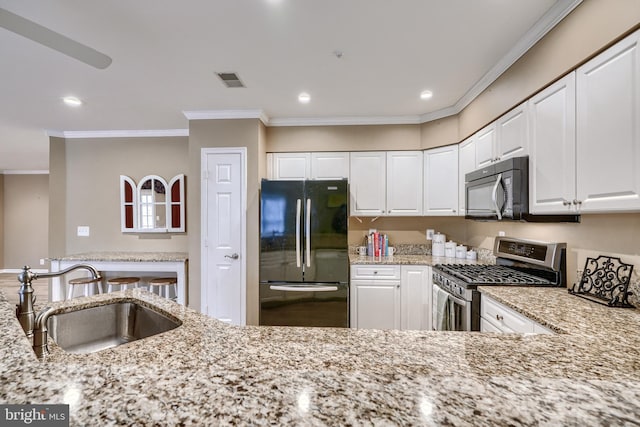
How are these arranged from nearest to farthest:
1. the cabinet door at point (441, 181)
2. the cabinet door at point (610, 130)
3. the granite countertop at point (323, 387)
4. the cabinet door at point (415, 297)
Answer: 1. the granite countertop at point (323, 387)
2. the cabinet door at point (610, 130)
3. the cabinet door at point (415, 297)
4. the cabinet door at point (441, 181)

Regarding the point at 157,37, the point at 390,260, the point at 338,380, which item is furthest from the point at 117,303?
the point at 390,260

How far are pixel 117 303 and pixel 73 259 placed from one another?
280cm

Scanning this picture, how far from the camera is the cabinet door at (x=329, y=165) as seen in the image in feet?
11.7

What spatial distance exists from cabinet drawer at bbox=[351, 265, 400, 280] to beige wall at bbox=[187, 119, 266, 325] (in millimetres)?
1121

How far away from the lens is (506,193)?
213cm

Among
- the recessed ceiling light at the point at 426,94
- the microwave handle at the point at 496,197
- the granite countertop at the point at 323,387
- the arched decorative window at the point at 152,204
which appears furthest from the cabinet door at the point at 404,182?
the arched decorative window at the point at 152,204

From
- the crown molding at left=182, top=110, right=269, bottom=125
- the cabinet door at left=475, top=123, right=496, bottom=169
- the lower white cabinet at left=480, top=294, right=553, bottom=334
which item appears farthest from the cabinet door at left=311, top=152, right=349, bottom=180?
the lower white cabinet at left=480, top=294, right=553, bottom=334

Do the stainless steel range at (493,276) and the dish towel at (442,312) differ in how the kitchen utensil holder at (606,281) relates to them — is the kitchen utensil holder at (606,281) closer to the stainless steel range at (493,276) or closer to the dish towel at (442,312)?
the stainless steel range at (493,276)

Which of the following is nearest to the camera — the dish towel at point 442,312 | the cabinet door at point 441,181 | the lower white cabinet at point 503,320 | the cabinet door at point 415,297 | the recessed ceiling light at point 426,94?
the lower white cabinet at point 503,320

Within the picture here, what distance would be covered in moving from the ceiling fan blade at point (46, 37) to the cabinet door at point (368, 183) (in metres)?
2.60

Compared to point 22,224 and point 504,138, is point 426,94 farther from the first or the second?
point 22,224

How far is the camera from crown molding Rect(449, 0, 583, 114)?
1684mm

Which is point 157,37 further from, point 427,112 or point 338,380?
point 427,112

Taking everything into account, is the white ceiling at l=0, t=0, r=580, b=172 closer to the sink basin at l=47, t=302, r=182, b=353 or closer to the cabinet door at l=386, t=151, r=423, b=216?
the cabinet door at l=386, t=151, r=423, b=216
